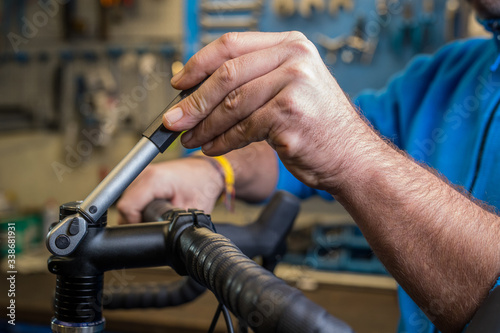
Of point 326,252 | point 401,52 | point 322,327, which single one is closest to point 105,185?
point 322,327

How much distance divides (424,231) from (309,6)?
66.2 inches

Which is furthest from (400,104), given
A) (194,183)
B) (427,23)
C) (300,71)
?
(427,23)

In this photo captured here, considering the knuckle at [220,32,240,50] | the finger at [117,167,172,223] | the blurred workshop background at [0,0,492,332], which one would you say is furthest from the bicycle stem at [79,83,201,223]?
the blurred workshop background at [0,0,492,332]

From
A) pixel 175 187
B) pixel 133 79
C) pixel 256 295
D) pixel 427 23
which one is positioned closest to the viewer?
pixel 256 295

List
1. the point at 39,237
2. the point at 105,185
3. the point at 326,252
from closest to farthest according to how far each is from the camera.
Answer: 1. the point at 105,185
2. the point at 326,252
3. the point at 39,237

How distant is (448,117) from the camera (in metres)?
0.85

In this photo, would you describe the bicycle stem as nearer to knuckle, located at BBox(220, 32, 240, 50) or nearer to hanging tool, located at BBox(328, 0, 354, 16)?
knuckle, located at BBox(220, 32, 240, 50)

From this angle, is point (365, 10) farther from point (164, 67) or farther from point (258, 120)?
point (258, 120)

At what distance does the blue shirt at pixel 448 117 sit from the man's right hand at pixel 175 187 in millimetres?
216

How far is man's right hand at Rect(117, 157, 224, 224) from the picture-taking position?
69 cm

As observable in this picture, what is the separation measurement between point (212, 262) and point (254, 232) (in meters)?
0.25

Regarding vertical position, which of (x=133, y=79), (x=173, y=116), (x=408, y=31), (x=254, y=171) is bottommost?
(x=133, y=79)

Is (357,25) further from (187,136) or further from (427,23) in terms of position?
(187,136)

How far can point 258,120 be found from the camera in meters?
0.47
